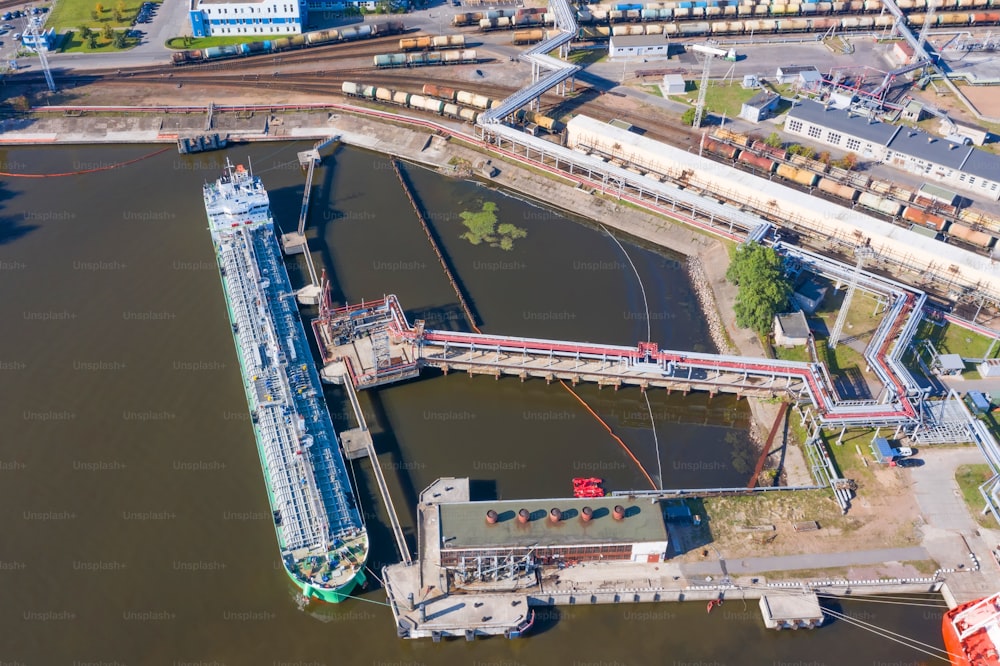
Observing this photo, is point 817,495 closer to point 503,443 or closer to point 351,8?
point 503,443

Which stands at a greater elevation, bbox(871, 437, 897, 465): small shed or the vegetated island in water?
the vegetated island in water

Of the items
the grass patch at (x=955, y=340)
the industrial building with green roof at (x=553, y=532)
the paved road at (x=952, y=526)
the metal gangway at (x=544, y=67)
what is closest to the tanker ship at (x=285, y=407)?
the industrial building with green roof at (x=553, y=532)

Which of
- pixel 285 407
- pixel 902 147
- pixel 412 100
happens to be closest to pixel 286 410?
pixel 285 407

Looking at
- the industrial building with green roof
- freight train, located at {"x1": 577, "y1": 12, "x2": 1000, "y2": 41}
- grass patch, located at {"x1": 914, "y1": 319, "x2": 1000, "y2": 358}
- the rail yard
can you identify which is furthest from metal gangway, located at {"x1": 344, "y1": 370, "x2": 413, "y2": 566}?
freight train, located at {"x1": 577, "y1": 12, "x2": 1000, "y2": 41}

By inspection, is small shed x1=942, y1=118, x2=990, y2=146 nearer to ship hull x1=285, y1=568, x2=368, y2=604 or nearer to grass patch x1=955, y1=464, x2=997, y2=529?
grass patch x1=955, y1=464, x2=997, y2=529

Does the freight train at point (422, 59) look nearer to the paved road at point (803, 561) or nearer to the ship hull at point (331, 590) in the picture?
the ship hull at point (331, 590)
